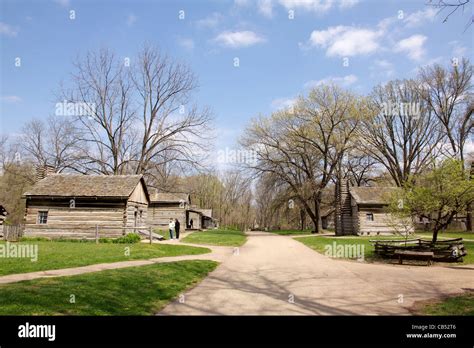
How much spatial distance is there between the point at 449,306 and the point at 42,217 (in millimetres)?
28512

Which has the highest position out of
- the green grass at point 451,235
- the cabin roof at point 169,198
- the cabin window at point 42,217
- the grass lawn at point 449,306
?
the cabin roof at point 169,198

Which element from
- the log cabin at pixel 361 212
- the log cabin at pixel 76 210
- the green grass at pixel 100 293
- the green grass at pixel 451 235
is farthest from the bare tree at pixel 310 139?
the green grass at pixel 100 293

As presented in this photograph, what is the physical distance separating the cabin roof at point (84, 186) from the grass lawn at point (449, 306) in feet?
76.1

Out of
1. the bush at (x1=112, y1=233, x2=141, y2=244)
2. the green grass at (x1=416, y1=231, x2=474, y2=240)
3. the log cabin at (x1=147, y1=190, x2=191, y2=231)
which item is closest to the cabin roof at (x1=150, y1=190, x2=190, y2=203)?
the log cabin at (x1=147, y1=190, x2=191, y2=231)

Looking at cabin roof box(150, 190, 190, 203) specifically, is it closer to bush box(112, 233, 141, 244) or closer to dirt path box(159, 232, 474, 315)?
bush box(112, 233, 141, 244)

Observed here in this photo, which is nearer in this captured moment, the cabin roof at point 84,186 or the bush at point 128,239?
the bush at point 128,239

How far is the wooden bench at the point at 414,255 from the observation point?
1574cm

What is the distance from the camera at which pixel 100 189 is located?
27.8 m

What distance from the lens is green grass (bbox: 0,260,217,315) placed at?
689 cm

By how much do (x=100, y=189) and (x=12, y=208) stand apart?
31.0 metres

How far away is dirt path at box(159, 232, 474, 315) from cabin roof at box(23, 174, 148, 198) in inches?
610

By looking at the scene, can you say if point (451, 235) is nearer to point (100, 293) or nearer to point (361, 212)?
point (361, 212)

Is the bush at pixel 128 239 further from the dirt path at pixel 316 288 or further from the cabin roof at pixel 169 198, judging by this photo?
the cabin roof at pixel 169 198
